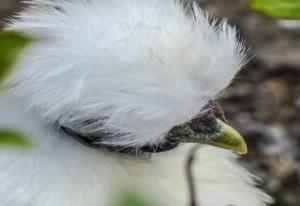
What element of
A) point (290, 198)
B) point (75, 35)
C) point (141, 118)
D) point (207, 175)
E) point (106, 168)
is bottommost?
point (290, 198)

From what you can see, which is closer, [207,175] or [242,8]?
[207,175]

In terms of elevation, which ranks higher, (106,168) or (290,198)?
(106,168)

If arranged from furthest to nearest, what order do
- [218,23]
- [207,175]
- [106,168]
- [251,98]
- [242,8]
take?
[242,8] → [251,98] → [207,175] → [218,23] → [106,168]

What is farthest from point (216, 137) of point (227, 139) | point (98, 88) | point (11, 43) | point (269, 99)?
point (269, 99)

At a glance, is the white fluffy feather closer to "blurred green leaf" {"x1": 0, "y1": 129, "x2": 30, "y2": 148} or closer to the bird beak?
the bird beak

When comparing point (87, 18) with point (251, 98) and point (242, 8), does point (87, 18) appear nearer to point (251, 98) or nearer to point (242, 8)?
point (251, 98)

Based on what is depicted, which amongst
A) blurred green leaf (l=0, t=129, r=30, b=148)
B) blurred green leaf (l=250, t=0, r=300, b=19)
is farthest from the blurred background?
blurred green leaf (l=0, t=129, r=30, b=148)

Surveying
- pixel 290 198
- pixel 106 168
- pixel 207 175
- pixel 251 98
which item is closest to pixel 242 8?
pixel 251 98
